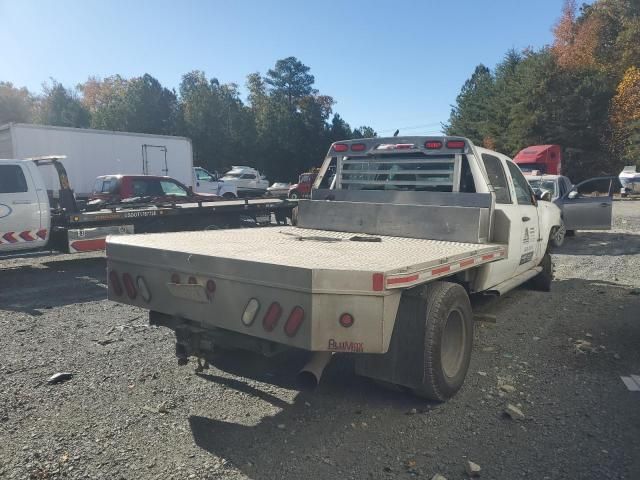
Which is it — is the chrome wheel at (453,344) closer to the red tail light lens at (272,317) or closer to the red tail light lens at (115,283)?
the red tail light lens at (272,317)

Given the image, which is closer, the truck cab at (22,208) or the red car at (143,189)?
the truck cab at (22,208)

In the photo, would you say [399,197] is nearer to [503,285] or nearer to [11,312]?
[503,285]

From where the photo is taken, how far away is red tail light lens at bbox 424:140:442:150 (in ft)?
18.4

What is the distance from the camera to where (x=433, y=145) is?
565cm

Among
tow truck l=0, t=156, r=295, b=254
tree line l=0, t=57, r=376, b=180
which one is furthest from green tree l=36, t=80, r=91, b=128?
tow truck l=0, t=156, r=295, b=254

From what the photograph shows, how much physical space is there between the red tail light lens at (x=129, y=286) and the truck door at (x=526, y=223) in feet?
13.5

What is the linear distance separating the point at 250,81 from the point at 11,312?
59186mm

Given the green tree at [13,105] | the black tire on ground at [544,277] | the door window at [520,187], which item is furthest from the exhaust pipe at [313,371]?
the green tree at [13,105]

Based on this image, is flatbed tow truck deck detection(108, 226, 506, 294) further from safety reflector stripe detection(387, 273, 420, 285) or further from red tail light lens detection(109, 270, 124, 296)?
red tail light lens detection(109, 270, 124, 296)

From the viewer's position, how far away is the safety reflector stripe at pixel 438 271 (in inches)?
125

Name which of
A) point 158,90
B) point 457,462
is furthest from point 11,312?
point 158,90

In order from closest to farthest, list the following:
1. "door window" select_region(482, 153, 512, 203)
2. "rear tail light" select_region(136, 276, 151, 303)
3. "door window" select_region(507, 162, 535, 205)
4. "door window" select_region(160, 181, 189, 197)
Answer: "rear tail light" select_region(136, 276, 151, 303), "door window" select_region(482, 153, 512, 203), "door window" select_region(507, 162, 535, 205), "door window" select_region(160, 181, 189, 197)

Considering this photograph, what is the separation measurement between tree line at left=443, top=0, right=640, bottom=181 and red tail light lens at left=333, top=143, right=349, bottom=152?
109ft

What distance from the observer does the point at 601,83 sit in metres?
35.7
